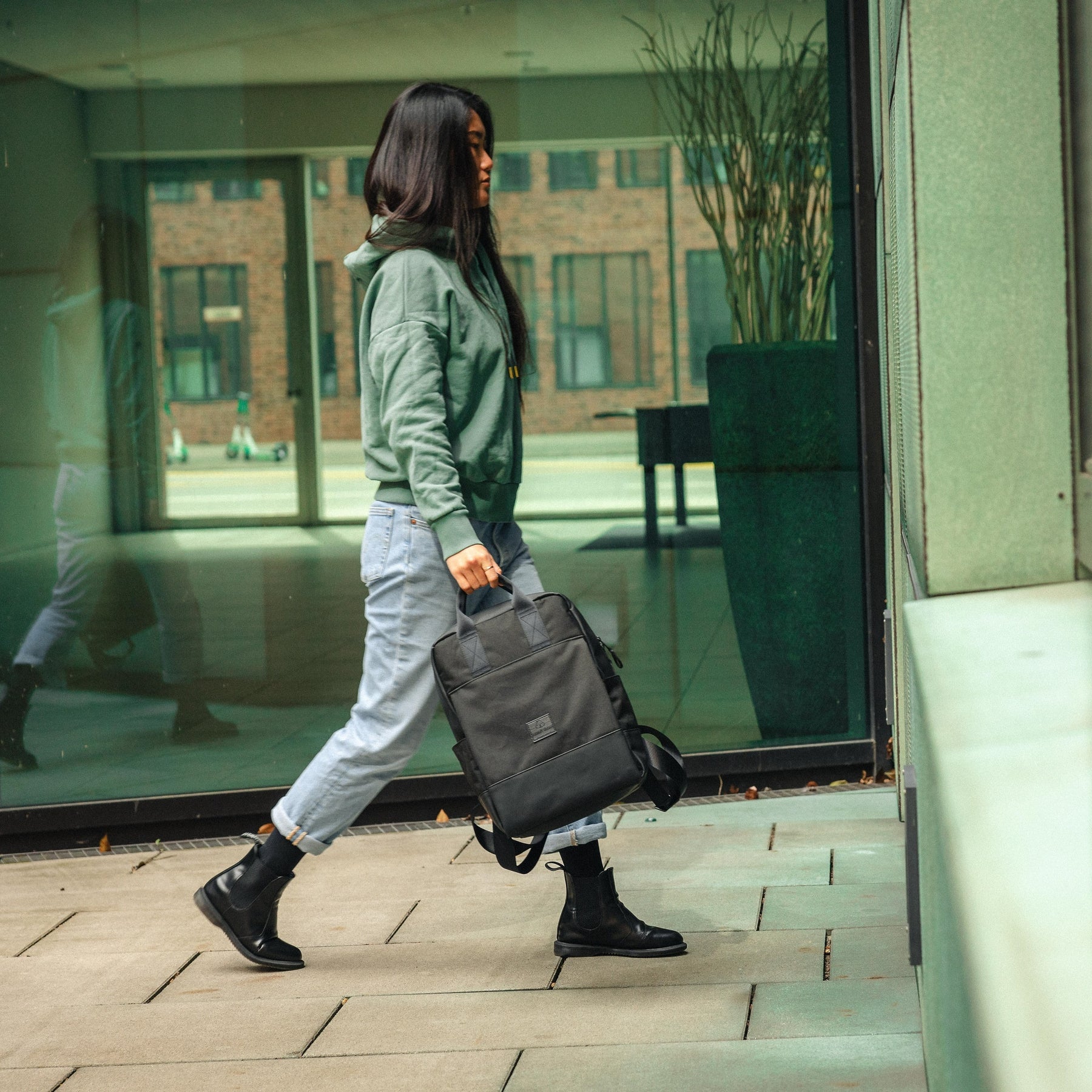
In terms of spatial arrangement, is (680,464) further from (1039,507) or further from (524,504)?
(1039,507)

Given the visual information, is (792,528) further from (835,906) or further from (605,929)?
(605,929)

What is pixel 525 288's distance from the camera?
191 inches

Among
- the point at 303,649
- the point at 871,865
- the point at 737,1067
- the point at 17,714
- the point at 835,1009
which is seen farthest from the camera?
the point at 303,649

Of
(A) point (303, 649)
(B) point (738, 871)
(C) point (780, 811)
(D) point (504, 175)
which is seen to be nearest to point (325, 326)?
(D) point (504, 175)

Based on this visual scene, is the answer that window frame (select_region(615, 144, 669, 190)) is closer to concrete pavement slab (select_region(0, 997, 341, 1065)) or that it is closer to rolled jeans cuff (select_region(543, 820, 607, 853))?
rolled jeans cuff (select_region(543, 820, 607, 853))

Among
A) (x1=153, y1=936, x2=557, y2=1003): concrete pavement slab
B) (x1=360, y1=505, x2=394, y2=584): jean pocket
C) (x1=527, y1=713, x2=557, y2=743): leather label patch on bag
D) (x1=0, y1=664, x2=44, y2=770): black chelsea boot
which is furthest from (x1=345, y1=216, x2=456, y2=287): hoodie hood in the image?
(x1=0, y1=664, x2=44, y2=770): black chelsea boot

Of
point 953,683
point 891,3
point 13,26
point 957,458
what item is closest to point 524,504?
point 13,26

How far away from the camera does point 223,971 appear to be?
3.31 metres

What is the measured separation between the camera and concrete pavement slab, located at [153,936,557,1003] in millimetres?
3127

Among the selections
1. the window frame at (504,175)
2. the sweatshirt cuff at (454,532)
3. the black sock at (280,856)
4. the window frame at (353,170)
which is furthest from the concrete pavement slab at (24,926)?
the window frame at (504,175)

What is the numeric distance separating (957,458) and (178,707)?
3.59 metres

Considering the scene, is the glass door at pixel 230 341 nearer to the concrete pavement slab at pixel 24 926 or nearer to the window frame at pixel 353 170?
the window frame at pixel 353 170

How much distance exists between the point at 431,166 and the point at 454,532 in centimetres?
79

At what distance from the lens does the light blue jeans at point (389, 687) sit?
3.15 m
